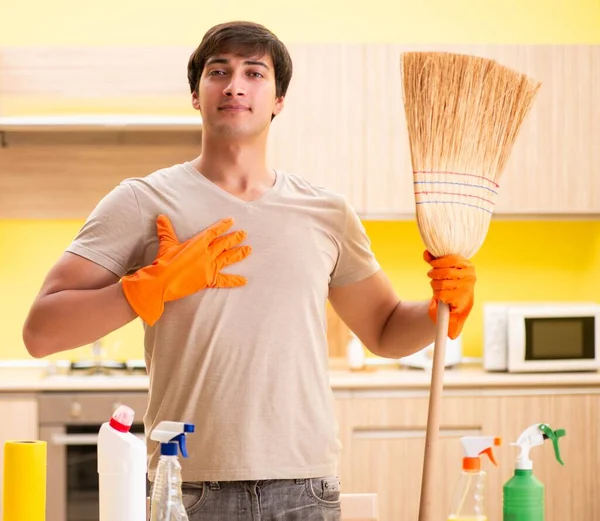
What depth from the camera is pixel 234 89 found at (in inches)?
62.1

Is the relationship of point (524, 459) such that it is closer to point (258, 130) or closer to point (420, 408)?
point (258, 130)

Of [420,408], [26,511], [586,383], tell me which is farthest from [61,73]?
[26,511]

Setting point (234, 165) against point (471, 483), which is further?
point (234, 165)

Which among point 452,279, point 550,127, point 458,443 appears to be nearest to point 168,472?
point 452,279

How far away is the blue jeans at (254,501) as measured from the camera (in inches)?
57.5

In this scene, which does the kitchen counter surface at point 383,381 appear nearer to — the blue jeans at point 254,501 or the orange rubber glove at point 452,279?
the blue jeans at point 254,501

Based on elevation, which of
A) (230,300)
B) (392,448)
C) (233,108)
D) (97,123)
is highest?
(97,123)

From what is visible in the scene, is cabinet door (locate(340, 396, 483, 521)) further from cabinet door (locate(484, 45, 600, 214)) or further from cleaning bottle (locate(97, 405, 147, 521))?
cleaning bottle (locate(97, 405, 147, 521))

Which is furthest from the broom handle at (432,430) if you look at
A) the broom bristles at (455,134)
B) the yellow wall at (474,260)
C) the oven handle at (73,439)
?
the yellow wall at (474,260)

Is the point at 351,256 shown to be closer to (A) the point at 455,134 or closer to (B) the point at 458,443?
(A) the point at 455,134

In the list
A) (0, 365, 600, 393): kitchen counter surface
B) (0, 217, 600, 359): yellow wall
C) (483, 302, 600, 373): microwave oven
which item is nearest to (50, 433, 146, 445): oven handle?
(0, 365, 600, 393): kitchen counter surface

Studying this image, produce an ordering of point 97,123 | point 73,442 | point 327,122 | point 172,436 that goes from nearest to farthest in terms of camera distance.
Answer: point 172,436 < point 73,442 < point 97,123 < point 327,122

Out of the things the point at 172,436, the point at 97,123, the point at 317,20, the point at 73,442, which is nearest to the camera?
the point at 172,436

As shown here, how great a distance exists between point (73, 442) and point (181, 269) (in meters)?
1.82
